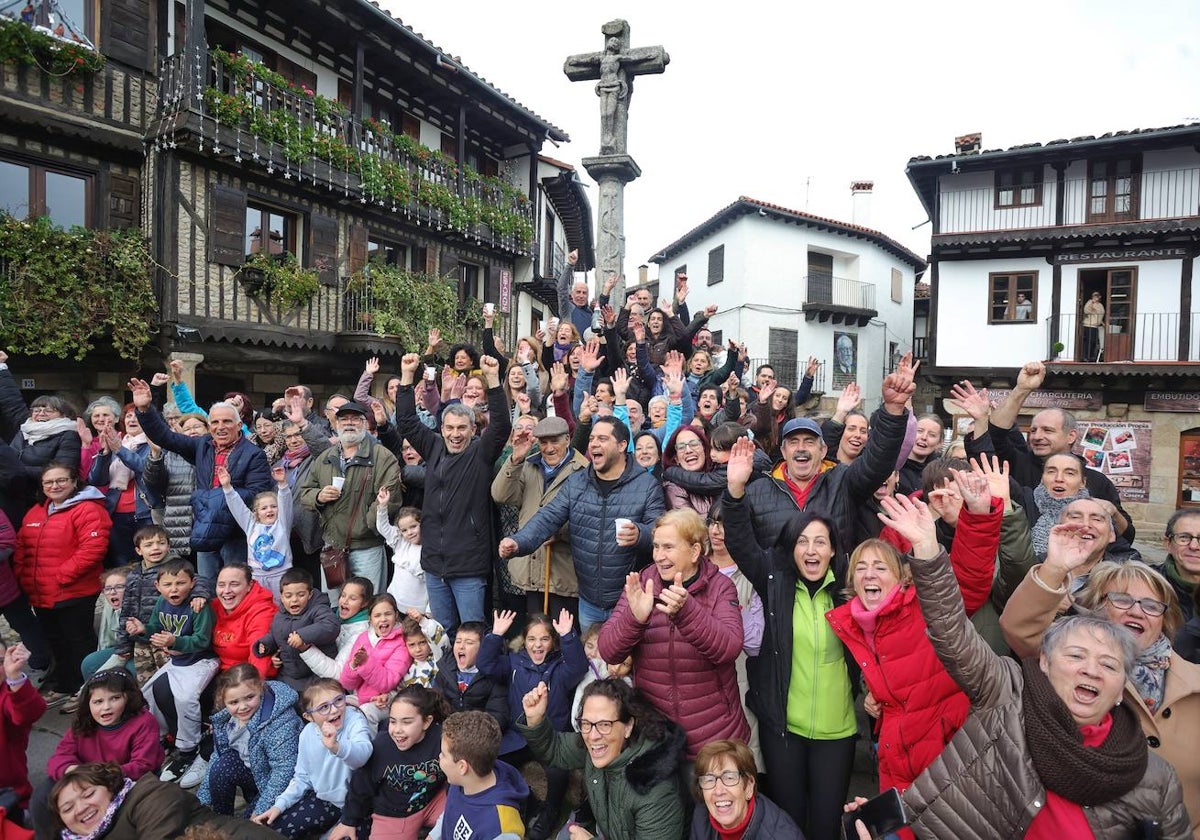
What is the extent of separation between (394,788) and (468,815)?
61 cm

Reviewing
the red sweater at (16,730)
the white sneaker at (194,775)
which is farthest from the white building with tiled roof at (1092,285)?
the red sweater at (16,730)

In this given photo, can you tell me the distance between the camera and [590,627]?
4012 millimetres

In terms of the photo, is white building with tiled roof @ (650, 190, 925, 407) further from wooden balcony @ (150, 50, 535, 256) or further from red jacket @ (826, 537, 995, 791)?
red jacket @ (826, 537, 995, 791)

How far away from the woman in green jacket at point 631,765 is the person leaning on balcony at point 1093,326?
18.4 m

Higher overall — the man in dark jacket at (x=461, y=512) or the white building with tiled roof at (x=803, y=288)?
the white building with tiled roof at (x=803, y=288)

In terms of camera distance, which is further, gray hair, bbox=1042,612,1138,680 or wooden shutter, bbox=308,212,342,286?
wooden shutter, bbox=308,212,342,286

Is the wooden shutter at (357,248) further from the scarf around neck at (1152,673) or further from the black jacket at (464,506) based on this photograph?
the scarf around neck at (1152,673)

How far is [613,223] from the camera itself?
9.84 m

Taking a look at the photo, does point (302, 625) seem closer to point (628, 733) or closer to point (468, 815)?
point (468, 815)

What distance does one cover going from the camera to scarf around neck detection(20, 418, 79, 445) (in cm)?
547

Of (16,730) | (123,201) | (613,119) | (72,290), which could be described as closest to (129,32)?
(123,201)

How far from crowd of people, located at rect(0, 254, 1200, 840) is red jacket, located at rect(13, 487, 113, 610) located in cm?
3

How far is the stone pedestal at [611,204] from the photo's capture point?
9734mm

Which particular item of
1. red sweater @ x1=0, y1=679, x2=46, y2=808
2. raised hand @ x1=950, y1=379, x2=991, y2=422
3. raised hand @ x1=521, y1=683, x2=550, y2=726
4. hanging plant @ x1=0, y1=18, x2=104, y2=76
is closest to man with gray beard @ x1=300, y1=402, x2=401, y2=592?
red sweater @ x1=0, y1=679, x2=46, y2=808
